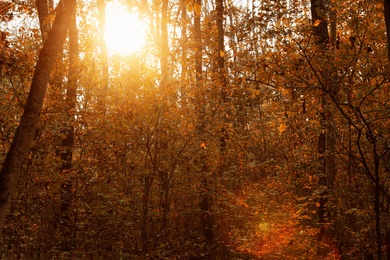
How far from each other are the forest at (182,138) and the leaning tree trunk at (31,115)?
0.10 ft

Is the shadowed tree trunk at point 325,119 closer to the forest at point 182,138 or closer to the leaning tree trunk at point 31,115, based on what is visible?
the forest at point 182,138

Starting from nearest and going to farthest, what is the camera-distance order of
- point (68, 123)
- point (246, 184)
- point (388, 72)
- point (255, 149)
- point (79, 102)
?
point (388, 72)
point (68, 123)
point (79, 102)
point (246, 184)
point (255, 149)

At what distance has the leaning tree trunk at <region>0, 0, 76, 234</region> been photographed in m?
4.73

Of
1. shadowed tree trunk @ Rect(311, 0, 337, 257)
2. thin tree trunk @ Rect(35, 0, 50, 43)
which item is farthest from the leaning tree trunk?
shadowed tree trunk @ Rect(311, 0, 337, 257)

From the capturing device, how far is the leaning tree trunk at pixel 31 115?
4727 mm

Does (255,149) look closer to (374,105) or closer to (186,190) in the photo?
(186,190)

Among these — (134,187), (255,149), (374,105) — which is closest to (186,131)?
(134,187)

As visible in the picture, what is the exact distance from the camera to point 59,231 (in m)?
9.23

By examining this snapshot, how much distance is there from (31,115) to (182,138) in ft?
18.1

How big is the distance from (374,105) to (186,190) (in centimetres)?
620

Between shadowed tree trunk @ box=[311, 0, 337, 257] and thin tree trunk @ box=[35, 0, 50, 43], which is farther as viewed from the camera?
thin tree trunk @ box=[35, 0, 50, 43]

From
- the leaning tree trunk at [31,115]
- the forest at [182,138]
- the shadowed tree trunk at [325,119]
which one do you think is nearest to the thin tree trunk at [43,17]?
the forest at [182,138]

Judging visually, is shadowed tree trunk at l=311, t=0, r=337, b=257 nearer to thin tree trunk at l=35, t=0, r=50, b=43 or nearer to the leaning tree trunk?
the leaning tree trunk

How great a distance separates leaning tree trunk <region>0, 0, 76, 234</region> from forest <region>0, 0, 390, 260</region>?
0.03 meters
